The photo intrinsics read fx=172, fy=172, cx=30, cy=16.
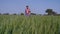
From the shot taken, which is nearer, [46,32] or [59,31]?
[46,32]

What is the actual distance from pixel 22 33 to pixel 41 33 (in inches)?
6.5

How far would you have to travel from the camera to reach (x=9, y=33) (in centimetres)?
140

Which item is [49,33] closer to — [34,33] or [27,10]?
[34,33]

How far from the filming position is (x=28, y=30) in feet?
4.49

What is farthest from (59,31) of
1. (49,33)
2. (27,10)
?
(27,10)

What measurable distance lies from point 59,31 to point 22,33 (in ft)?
1.48

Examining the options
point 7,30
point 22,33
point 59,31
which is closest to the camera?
point 22,33

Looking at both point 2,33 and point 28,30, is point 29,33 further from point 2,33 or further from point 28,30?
point 2,33

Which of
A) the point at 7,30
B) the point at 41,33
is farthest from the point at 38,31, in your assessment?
the point at 7,30

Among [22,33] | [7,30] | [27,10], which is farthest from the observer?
[27,10]

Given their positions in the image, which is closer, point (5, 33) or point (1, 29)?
point (5, 33)

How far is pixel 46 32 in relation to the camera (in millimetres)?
1401

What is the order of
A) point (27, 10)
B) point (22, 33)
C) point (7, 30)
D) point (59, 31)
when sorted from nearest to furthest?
1. point (22, 33)
2. point (7, 30)
3. point (59, 31)
4. point (27, 10)

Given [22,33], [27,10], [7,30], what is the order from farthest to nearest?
[27,10]
[7,30]
[22,33]
